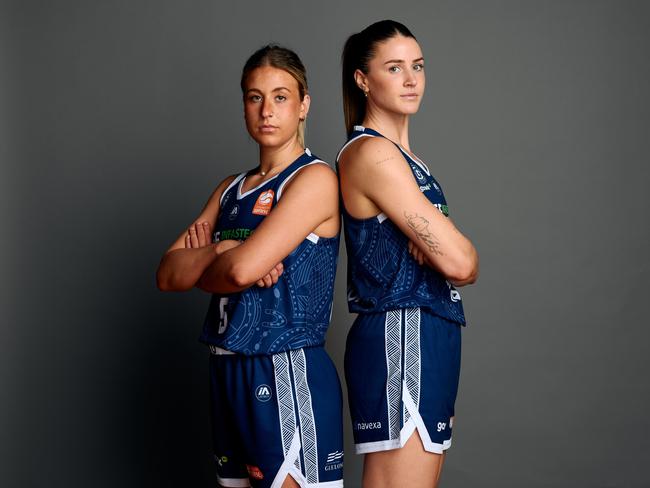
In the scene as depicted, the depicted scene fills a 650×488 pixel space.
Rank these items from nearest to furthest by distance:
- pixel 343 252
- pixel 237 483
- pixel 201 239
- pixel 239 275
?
pixel 239 275, pixel 237 483, pixel 201 239, pixel 343 252

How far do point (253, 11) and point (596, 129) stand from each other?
184cm

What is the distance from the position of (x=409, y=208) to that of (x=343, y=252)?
1871mm

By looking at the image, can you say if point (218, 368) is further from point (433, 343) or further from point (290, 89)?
point (290, 89)

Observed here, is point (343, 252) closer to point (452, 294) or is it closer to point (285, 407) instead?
point (452, 294)

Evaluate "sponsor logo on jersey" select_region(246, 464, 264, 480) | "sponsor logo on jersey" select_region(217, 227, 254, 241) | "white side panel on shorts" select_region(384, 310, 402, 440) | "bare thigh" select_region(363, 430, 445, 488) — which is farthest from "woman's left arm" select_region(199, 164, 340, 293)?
"bare thigh" select_region(363, 430, 445, 488)

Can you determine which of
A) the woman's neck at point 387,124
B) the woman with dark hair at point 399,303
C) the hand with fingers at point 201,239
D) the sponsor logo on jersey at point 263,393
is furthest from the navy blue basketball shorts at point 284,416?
the woman's neck at point 387,124

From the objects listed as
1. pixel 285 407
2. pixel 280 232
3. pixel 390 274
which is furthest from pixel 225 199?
pixel 285 407

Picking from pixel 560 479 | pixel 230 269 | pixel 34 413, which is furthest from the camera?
pixel 560 479

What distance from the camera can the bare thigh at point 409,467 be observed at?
8.39ft

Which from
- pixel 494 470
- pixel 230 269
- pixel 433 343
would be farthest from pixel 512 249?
pixel 230 269

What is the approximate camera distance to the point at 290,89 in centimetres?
280

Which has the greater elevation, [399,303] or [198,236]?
[198,236]

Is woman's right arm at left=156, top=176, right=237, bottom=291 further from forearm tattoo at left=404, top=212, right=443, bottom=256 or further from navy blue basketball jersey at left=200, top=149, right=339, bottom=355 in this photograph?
forearm tattoo at left=404, top=212, right=443, bottom=256

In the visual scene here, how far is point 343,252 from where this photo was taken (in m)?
4.42
